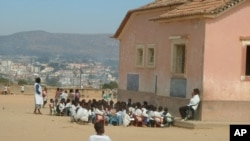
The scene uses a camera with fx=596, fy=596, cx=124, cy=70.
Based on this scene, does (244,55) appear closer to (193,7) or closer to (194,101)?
(194,101)

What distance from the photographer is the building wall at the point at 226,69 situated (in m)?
22.0

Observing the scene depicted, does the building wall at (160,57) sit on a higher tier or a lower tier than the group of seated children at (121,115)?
higher

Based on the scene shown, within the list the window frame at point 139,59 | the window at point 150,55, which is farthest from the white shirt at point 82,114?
the window frame at point 139,59

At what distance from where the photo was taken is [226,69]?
22203mm

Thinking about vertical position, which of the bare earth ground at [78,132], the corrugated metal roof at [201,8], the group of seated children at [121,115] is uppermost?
the corrugated metal roof at [201,8]

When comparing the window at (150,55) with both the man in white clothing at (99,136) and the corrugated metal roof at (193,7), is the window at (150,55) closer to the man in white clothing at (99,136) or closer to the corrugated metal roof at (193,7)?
the corrugated metal roof at (193,7)

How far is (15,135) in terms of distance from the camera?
1697cm

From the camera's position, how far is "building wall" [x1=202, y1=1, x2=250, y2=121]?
21969 millimetres

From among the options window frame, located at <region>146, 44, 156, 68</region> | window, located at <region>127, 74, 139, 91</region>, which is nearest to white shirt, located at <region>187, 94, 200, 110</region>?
window frame, located at <region>146, 44, 156, 68</region>

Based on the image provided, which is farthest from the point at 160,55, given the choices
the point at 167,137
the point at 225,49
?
the point at 167,137

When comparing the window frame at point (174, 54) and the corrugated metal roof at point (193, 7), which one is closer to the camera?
the corrugated metal roof at point (193, 7)

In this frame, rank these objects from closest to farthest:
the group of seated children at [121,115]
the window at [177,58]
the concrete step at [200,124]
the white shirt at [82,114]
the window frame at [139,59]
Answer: the concrete step at [200,124] → the white shirt at [82,114] → the group of seated children at [121,115] → the window at [177,58] → the window frame at [139,59]

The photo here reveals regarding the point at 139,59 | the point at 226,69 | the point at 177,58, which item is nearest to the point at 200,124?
the point at 226,69

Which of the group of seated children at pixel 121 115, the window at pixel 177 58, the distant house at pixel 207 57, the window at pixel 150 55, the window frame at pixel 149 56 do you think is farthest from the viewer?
the window at pixel 150 55
